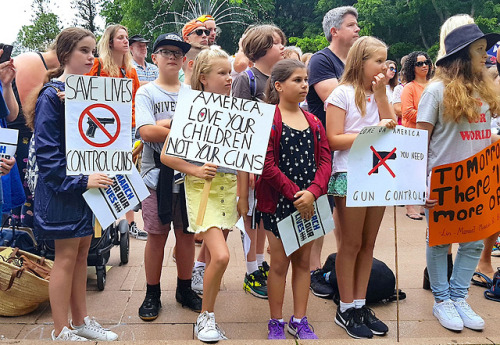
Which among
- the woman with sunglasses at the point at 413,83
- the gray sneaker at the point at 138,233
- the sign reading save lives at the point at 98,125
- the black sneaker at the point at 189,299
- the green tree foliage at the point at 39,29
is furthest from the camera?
the green tree foliage at the point at 39,29

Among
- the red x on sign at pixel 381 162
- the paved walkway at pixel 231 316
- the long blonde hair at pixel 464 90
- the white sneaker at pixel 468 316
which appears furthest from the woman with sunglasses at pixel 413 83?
the red x on sign at pixel 381 162

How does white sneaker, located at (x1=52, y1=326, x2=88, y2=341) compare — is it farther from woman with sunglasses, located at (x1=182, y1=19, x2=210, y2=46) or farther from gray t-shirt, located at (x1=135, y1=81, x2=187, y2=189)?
woman with sunglasses, located at (x1=182, y1=19, x2=210, y2=46)

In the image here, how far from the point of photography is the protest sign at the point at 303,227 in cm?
338

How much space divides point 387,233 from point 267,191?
3.90 metres

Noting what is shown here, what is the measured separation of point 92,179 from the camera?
321 cm

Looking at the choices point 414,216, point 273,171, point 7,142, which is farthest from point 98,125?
point 414,216

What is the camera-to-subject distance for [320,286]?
448 centimetres

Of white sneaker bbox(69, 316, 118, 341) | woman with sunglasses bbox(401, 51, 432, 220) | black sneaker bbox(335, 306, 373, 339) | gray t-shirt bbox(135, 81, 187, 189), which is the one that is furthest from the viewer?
woman with sunglasses bbox(401, 51, 432, 220)

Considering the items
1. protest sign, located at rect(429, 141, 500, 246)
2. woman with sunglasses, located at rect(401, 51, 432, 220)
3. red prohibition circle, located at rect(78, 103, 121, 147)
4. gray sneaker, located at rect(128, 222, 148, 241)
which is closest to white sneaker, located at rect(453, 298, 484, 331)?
protest sign, located at rect(429, 141, 500, 246)

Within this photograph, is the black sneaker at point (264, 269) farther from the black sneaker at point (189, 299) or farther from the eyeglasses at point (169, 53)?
the eyeglasses at point (169, 53)

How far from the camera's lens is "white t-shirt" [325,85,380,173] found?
3.61 meters

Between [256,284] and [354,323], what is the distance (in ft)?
3.47

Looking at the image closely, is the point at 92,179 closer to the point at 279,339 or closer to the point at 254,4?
the point at 279,339

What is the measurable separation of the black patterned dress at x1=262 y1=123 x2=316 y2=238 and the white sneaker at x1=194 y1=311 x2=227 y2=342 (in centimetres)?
71
